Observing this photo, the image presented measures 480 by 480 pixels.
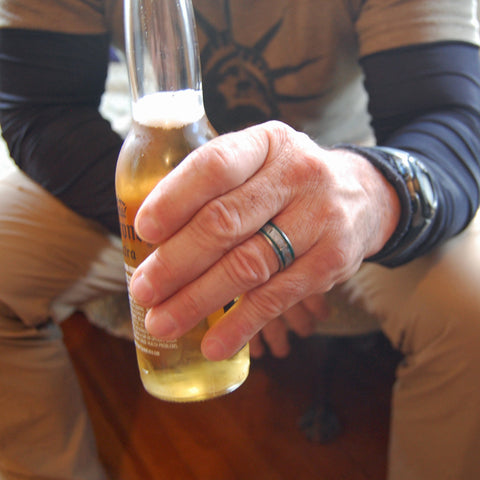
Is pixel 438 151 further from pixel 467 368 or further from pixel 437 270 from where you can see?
pixel 467 368

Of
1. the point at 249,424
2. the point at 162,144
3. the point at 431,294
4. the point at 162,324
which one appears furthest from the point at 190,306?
the point at 249,424

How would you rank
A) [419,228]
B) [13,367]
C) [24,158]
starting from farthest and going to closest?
[24,158] → [13,367] → [419,228]

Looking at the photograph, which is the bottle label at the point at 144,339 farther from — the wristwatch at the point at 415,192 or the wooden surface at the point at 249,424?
the wooden surface at the point at 249,424

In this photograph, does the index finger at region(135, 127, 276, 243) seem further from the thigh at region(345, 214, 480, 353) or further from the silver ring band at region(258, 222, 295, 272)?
the thigh at region(345, 214, 480, 353)

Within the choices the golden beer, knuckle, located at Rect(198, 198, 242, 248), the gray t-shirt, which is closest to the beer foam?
the golden beer

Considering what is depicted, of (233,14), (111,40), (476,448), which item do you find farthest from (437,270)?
(111,40)

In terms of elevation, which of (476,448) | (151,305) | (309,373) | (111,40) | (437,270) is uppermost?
(111,40)
